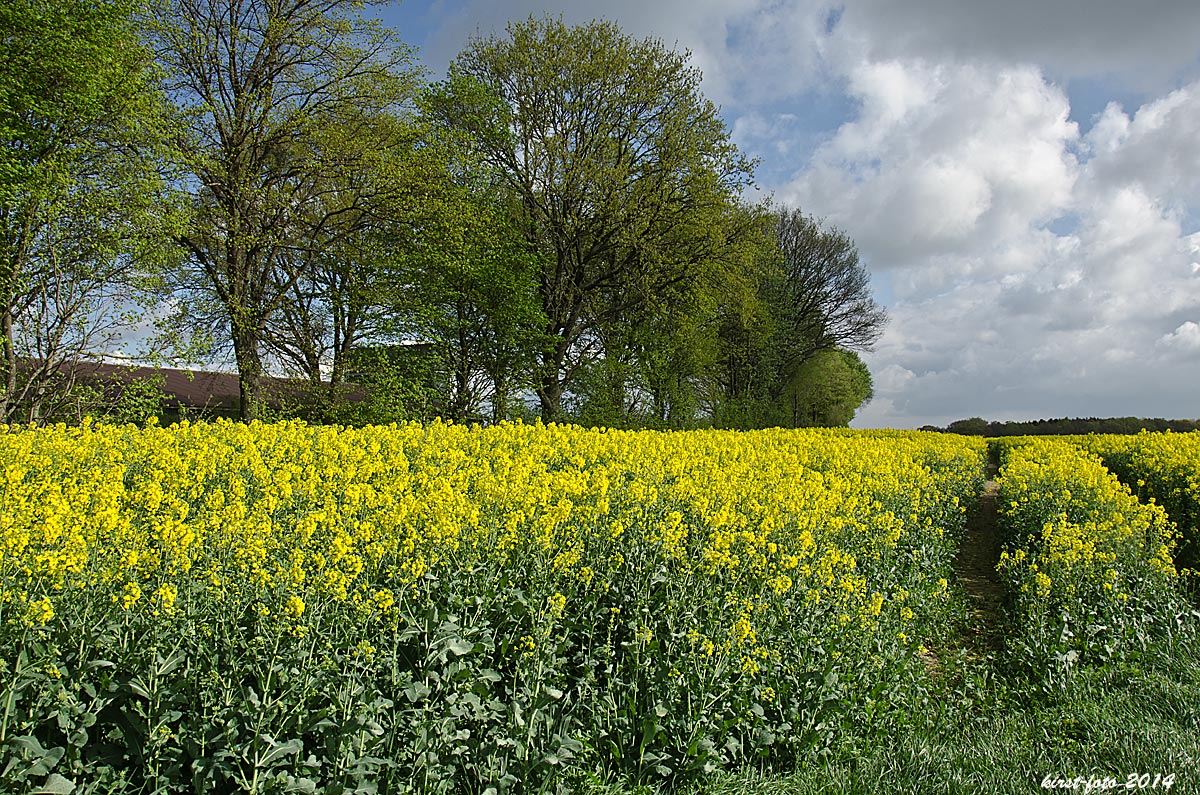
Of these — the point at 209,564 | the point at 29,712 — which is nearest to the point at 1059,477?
the point at 209,564

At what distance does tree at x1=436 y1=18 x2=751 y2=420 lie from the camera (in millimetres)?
22156

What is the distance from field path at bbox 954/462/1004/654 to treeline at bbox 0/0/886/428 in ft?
41.9

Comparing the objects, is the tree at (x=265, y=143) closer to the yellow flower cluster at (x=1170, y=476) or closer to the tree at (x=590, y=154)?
the tree at (x=590, y=154)

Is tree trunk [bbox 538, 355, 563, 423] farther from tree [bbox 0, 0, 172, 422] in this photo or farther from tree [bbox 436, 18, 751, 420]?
tree [bbox 0, 0, 172, 422]

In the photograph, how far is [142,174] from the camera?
1455 centimetres

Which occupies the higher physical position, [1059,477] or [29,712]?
[1059,477]

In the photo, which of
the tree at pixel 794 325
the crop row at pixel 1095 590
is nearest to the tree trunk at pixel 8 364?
the crop row at pixel 1095 590

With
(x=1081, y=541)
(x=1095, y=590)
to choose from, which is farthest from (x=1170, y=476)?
(x=1095, y=590)

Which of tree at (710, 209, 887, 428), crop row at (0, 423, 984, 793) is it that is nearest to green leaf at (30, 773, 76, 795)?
crop row at (0, 423, 984, 793)

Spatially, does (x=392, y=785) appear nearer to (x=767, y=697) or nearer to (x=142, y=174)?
(x=767, y=697)

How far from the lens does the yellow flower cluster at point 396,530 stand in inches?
132

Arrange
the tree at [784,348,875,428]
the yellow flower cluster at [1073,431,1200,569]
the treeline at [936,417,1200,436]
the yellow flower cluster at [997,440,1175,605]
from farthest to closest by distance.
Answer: the tree at [784,348,875,428], the treeline at [936,417,1200,436], the yellow flower cluster at [1073,431,1200,569], the yellow flower cluster at [997,440,1175,605]

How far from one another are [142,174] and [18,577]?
45.9 feet

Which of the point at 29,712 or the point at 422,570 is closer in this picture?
the point at 29,712
